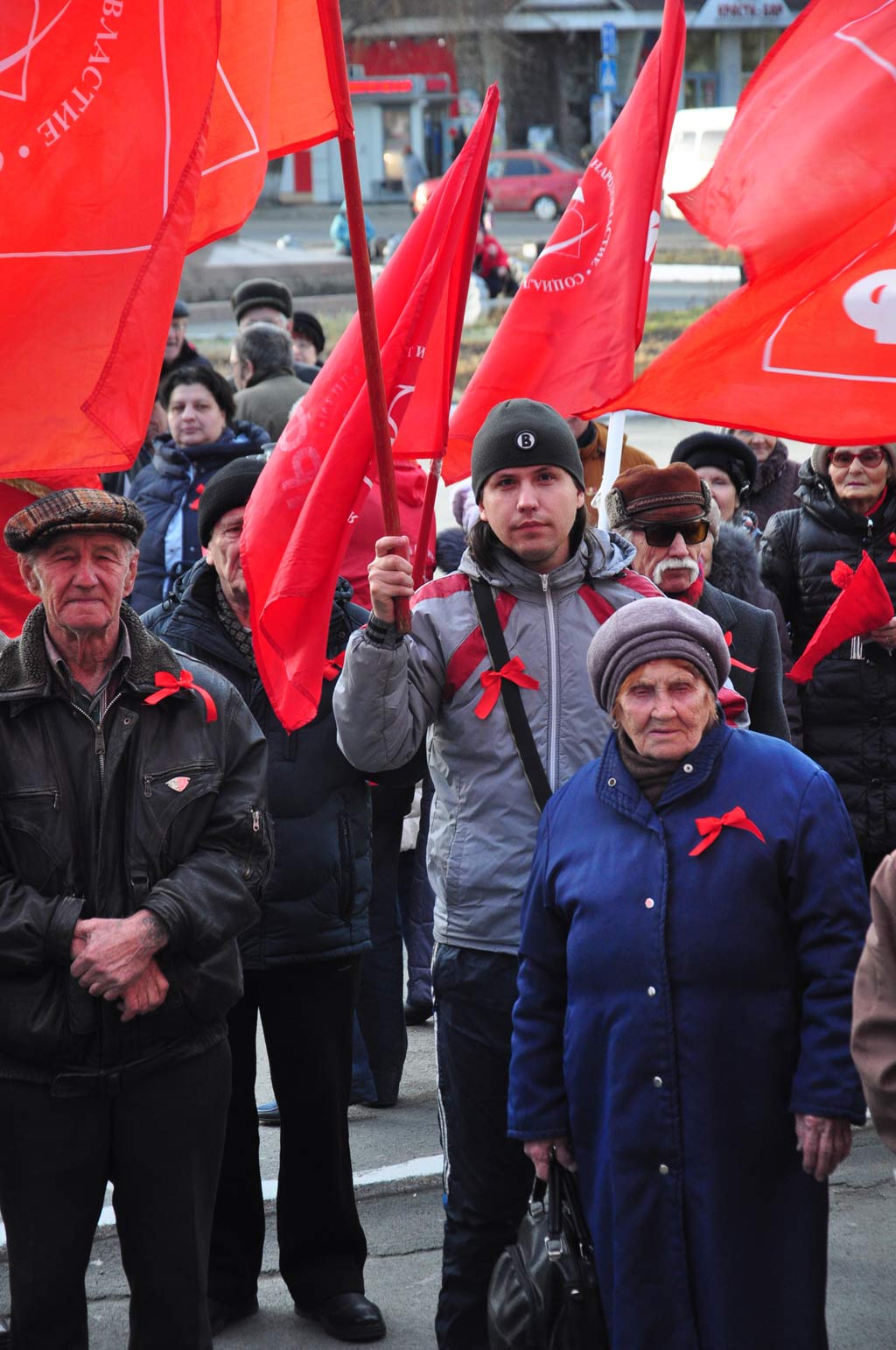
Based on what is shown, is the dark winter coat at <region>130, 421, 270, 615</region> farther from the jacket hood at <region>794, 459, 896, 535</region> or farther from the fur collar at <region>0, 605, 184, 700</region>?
the fur collar at <region>0, 605, 184, 700</region>

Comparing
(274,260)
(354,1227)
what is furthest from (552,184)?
(354,1227)

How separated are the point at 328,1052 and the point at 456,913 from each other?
65 cm

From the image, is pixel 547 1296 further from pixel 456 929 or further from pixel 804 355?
pixel 804 355

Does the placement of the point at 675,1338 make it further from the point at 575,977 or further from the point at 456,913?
the point at 456,913

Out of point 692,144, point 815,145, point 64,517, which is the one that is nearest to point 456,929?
point 64,517

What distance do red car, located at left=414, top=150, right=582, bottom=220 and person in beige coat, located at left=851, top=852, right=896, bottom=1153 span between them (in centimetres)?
4130

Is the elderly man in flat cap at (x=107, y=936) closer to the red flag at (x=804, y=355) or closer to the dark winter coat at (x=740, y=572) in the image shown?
the red flag at (x=804, y=355)

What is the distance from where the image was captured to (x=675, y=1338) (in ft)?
11.0

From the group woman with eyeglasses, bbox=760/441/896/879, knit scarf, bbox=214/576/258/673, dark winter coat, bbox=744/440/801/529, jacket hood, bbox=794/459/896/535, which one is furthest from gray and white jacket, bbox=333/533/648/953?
dark winter coat, bbox=744/440/801/529

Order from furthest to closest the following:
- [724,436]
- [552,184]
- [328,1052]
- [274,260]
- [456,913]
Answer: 1. [552,184]
2. [274,260]
3. [724,436]
4. [328,1052]
5. [456,913]

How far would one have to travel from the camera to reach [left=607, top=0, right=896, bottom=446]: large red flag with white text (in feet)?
14.6

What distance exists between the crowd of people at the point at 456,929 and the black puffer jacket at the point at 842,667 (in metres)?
Result: 1.49

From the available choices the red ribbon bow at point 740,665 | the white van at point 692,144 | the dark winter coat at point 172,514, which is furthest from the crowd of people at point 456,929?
the white van at point 692,144

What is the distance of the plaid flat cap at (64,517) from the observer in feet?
12.0
